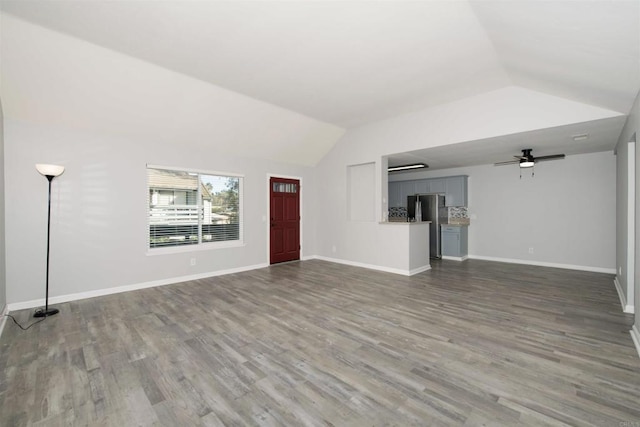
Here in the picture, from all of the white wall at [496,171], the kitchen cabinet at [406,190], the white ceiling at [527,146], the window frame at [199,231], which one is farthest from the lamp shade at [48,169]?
the kitchen cabinet at [406,190]

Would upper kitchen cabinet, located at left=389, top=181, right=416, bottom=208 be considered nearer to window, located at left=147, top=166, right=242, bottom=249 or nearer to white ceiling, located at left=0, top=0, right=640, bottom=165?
white ceiling, located at left=0, top=0, right=640, bottom=165

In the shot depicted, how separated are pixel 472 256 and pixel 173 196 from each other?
23.9 ft

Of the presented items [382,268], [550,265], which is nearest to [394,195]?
[382,268]

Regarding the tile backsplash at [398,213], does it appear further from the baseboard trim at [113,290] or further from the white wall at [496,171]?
the baseboard trim at [113,290]

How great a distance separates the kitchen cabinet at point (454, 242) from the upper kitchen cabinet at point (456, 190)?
26.6 inches

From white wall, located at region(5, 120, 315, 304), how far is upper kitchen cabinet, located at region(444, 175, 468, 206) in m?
5.98

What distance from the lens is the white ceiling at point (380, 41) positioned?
214cm

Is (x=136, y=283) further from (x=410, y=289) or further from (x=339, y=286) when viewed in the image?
(x=410, y=289)

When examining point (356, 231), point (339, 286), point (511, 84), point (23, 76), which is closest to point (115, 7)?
point (23, 76)

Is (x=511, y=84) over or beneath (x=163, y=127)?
over

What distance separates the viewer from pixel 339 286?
A: 4.64 m

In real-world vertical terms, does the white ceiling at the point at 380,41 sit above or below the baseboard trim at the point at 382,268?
above

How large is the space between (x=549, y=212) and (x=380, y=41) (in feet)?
19.2

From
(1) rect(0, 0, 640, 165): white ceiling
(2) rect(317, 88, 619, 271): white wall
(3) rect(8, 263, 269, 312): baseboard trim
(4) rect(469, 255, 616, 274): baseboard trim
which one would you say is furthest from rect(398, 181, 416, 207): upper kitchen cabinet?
(3) rect(8, 263, 269, 312): baseboard trim
